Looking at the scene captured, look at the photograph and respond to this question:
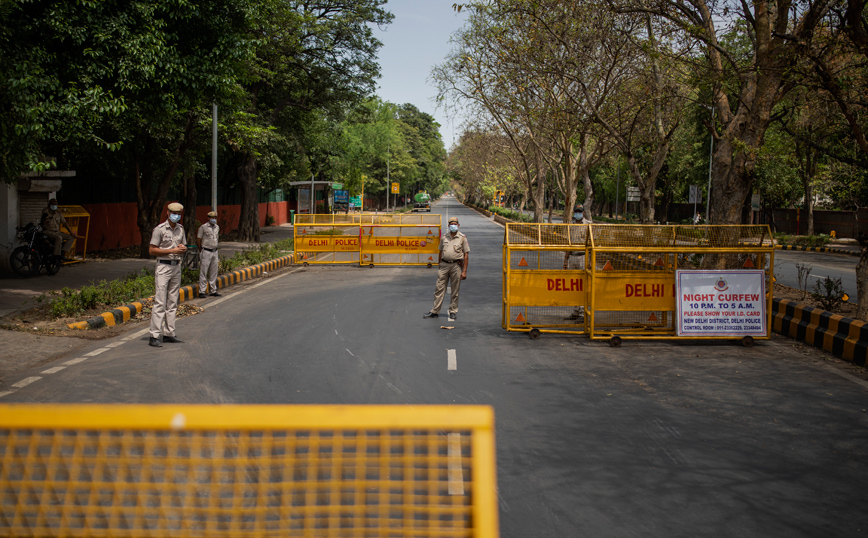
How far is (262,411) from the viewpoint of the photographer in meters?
2.37

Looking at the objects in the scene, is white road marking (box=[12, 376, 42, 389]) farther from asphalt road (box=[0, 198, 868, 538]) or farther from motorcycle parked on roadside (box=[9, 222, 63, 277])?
motorcycle parked on roadside (box=[9, 222, 63, 277])

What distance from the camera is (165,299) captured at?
10.1 meters

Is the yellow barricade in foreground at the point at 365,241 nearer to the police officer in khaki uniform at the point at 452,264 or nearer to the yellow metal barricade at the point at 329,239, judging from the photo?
the yellow metal barricade at the point at 329,239

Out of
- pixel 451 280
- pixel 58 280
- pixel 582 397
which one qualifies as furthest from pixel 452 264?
pixel 58 280

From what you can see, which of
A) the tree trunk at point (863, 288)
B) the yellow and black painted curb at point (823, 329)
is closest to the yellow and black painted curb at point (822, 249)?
the yellow and black painted curb at point (823, 329)

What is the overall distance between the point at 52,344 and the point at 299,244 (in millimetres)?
13623

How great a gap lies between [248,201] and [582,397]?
83.0 feet

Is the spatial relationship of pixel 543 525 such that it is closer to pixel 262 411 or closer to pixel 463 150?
pixel 262 411

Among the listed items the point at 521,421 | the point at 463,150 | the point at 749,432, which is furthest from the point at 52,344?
the point at 463,150

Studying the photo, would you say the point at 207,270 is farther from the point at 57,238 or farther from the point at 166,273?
the point at 166,273

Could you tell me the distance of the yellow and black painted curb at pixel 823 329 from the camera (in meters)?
9.72

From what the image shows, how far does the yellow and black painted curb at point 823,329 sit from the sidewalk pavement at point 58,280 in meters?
12.1

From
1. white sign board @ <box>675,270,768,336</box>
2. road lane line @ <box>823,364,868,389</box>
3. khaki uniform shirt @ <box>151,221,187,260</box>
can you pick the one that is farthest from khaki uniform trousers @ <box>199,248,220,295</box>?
road lane line @ <box>823,364,868,389</box>

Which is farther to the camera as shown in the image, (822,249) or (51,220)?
(822,249)
